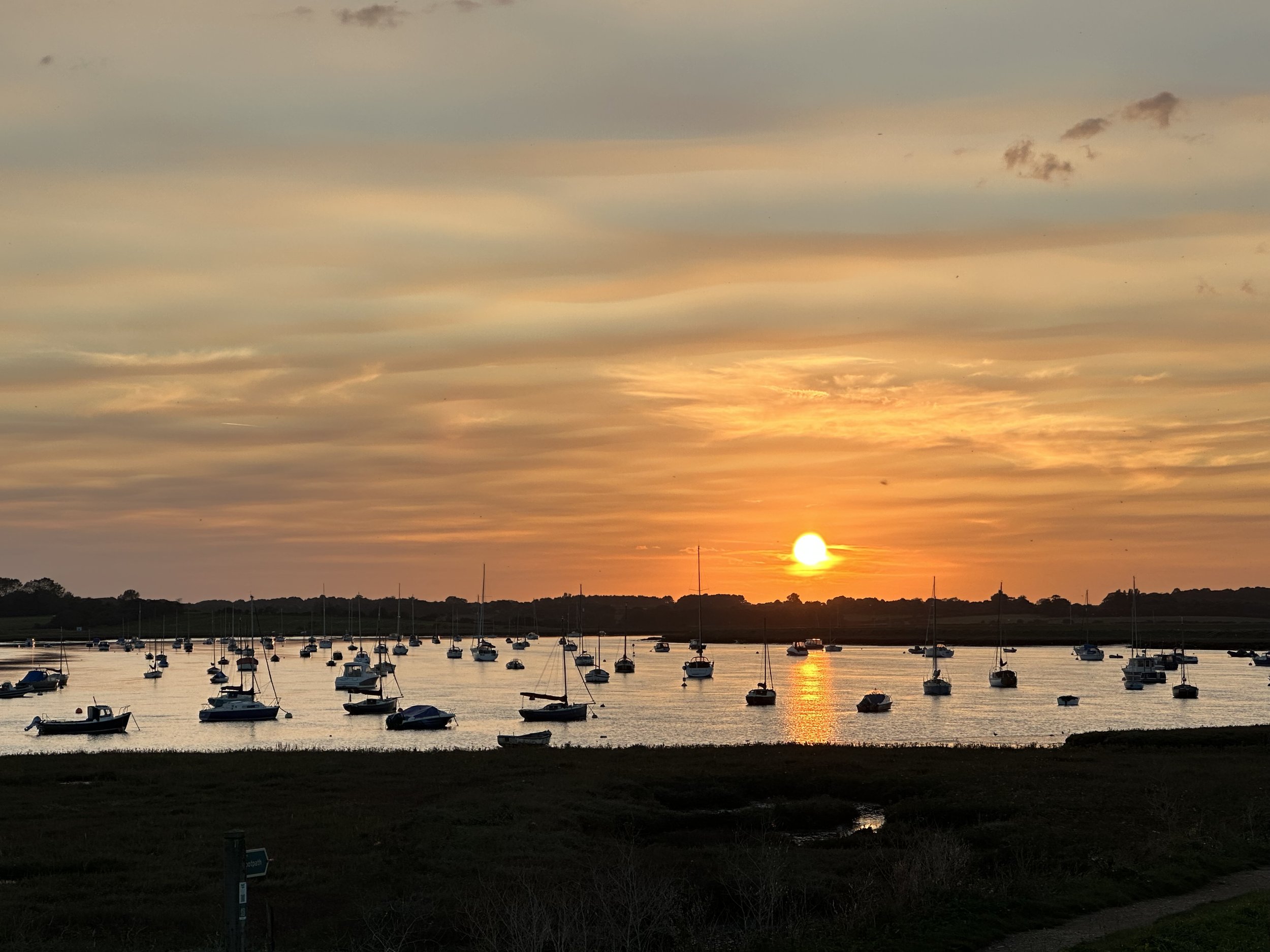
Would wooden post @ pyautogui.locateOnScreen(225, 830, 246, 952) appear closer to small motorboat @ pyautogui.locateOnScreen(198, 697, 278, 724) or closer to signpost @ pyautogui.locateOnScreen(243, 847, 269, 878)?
signpost @ pyautogui.locateOnScreen(243, 847, 269, 878)

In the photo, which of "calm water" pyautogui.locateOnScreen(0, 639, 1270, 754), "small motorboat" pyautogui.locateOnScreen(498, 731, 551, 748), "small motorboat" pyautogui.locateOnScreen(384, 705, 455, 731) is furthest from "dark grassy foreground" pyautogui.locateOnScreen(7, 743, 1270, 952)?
"small motorboat" pyautogui.locateOnScreen(384, 705, 455, 731)

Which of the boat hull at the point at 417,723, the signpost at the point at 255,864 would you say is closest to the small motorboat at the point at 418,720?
the boat hull at the point at 417,723

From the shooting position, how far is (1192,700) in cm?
13725

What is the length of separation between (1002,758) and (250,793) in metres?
34.7

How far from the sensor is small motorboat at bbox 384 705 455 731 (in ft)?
320

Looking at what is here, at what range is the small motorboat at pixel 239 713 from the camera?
110 m

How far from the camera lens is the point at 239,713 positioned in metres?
110

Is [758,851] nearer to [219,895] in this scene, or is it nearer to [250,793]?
[219,895]

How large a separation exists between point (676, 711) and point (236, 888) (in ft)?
356

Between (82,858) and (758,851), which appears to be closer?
(82,858)

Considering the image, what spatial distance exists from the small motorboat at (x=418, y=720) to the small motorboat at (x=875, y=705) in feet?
144

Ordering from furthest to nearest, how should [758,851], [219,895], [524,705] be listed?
[524,705]
[758,851]
[219,895]

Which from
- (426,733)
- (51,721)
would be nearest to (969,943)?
(426,733)

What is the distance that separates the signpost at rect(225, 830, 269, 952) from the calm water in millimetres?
69816
